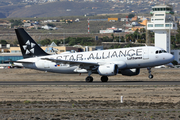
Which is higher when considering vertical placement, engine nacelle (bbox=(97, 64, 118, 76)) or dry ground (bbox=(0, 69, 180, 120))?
engine nacelle (bbox=(97, 64, 118, 76))

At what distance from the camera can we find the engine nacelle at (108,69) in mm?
44469

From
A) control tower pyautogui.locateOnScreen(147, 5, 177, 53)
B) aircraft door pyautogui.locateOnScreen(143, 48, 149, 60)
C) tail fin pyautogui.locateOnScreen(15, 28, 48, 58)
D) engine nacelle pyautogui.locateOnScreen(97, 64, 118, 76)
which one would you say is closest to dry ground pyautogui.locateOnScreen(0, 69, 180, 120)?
engine nacelle pyautogui.locateOnScreen(97, 64, 118, 76)

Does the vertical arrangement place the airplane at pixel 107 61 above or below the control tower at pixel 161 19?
below

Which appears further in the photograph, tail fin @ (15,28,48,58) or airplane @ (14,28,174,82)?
tail fin @ (15,28,48,58)

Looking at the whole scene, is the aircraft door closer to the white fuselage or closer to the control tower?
the white fuselage

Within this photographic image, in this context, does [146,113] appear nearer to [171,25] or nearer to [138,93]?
[138,93]

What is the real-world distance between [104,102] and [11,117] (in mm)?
8438

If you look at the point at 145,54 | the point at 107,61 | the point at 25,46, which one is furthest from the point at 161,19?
the point at 107,61

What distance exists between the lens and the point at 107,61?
152ft

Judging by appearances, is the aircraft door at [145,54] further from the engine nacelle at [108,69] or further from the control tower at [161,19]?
the control tower at [161,19]

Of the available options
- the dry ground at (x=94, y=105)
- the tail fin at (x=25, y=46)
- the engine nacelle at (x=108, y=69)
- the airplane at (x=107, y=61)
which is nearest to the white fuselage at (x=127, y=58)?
the airplane at (x=107, y=61)

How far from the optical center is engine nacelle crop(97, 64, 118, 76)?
44.5 metres

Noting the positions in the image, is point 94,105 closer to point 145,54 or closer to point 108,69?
point 108,69

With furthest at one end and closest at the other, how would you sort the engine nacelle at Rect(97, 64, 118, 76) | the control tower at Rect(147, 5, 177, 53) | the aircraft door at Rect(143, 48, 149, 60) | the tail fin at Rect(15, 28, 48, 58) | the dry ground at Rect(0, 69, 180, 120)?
the control tower at Rect(147, 5, 177, 53) < the tail fin at Rect(15, 28, 48, 58) < the aircraft door at Rect(143, 48, 149, 60) < the engine nacelle at Rect(97, 64, 118, 76) < the dry ground at Rect(0, 69, 180, 120)
